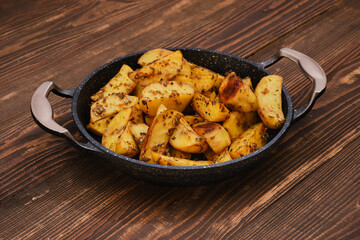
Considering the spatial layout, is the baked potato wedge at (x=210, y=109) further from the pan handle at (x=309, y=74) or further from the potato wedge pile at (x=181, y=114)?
the pan handle at (x=309, y=74)

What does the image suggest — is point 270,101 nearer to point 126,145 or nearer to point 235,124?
point 235,124

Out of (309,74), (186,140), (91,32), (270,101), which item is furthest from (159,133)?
(91,32)

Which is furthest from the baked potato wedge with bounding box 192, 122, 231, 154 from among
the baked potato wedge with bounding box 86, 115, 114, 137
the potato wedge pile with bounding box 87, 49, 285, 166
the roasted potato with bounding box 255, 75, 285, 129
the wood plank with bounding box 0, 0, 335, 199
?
the wood plank with bounding box 0, 0, 335, 199

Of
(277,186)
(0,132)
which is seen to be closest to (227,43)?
(277,186)

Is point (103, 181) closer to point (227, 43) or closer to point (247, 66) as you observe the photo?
point (247, 66)

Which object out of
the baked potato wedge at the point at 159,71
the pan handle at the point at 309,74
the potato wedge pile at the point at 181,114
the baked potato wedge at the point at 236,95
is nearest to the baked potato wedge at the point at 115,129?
the potato wedge pile at the point at 181,114

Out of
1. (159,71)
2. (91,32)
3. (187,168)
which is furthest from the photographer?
(91,32)
